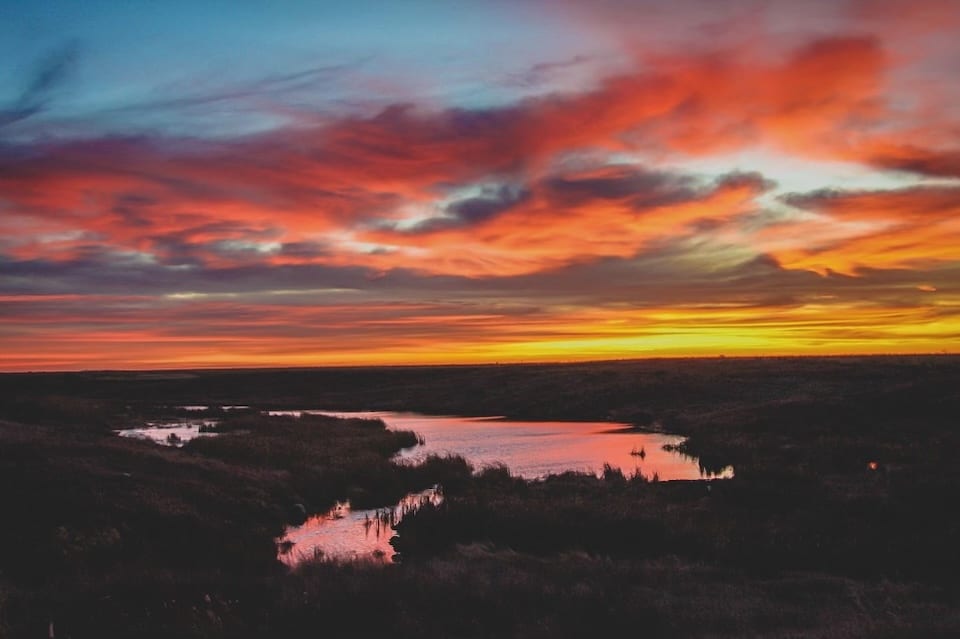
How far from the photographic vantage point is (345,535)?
22797 mm

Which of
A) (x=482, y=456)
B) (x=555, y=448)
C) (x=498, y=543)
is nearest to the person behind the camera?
(x=498, y=543)

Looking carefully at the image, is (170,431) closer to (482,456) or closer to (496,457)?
(482,456)

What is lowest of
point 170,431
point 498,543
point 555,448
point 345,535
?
point 555,448

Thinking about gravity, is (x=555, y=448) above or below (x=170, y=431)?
below

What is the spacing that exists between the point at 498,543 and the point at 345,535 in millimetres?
5341

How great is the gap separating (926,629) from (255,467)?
26.9 m

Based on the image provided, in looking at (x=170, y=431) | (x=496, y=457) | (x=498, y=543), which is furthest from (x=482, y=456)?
(x=170, y=431)

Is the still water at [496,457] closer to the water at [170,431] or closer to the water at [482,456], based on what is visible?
the water at [482,456]

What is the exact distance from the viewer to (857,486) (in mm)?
24531

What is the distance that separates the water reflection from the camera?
19.6 m

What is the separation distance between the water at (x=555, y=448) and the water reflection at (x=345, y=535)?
9048mm

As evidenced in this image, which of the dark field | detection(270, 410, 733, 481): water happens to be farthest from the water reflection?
detection(270, 410, 733, 481): water

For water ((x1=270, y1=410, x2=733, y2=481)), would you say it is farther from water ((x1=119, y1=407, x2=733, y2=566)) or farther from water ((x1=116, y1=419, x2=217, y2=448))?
water ((x1=116, y1=419, x2=217, y2=448))

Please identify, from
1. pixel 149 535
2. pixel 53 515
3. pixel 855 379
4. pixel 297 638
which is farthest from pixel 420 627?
pixel 855 379
